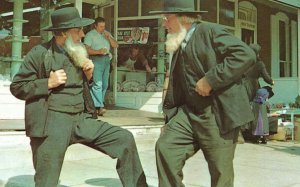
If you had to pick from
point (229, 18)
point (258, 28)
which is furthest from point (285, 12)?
point (229, 18)

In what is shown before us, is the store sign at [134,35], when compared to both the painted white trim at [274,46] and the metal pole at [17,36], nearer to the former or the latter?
the metal pole at [17,36]

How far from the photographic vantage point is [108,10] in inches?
470

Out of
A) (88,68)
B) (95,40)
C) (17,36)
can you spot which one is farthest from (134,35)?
(88,68)

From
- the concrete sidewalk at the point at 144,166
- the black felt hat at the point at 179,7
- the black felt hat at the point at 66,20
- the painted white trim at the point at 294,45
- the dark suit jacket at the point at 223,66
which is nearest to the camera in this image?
the dark suit jacket at the point at 223,66

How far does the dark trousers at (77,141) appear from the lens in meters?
4.10

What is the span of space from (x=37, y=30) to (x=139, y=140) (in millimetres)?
2916

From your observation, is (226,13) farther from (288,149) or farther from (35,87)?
(35,87)

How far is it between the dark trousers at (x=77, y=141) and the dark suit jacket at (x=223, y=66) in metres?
0.98

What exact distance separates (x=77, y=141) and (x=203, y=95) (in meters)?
1.28

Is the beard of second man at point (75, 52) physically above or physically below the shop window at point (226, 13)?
below

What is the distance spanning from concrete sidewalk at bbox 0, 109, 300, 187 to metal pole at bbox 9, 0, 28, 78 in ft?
7.01

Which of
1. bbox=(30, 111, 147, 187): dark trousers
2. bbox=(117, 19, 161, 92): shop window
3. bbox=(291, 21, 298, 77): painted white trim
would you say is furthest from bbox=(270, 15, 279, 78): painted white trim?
bbox=(30, 111, 147, 187): dark trousers

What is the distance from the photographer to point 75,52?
4211 millimetres

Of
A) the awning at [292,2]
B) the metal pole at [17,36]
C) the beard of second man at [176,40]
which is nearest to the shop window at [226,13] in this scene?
the awning at [292,2]
